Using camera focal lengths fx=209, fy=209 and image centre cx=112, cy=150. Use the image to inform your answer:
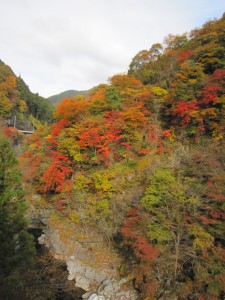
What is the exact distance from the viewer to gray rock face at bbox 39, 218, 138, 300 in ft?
43.1

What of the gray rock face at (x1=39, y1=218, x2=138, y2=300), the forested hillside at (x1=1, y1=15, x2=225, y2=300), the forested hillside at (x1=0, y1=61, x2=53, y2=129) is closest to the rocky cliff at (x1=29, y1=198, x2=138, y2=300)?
the gray rock face at (x1=39, y1=218, x2=138, y2=300)

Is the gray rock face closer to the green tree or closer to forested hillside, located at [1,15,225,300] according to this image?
forested hillside, located at [1,15,225,300]

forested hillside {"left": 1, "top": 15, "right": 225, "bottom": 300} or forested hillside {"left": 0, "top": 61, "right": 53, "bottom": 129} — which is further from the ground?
forested hillside {"left": 0, "top": 61, "right": 53, "bottom": 129}

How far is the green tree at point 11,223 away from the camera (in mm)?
10463

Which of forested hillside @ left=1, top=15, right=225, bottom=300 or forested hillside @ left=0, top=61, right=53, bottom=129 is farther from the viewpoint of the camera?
forested hillside @ left=0, top=61, right=53, bottom=129

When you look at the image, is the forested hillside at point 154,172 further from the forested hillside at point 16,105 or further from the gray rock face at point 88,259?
the forested hillside at point 16,105

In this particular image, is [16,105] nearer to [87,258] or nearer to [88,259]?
[87,258]

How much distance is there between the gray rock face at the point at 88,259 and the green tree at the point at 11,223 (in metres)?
5.08

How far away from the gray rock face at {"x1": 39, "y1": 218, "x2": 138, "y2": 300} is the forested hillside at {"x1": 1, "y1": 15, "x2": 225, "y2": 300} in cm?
62

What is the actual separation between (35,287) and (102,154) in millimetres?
11693

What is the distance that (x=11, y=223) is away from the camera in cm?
1132

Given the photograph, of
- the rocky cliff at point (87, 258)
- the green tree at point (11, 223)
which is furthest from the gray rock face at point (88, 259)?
the green tree at point (11, 223)

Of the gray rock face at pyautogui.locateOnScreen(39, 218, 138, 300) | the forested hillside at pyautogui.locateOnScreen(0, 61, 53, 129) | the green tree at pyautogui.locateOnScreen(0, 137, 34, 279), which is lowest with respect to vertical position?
the gray rock face at pyautogui.locateOnScreen(39, 218, 138, 300)

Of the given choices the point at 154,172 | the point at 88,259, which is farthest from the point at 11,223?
the point at 154,172
